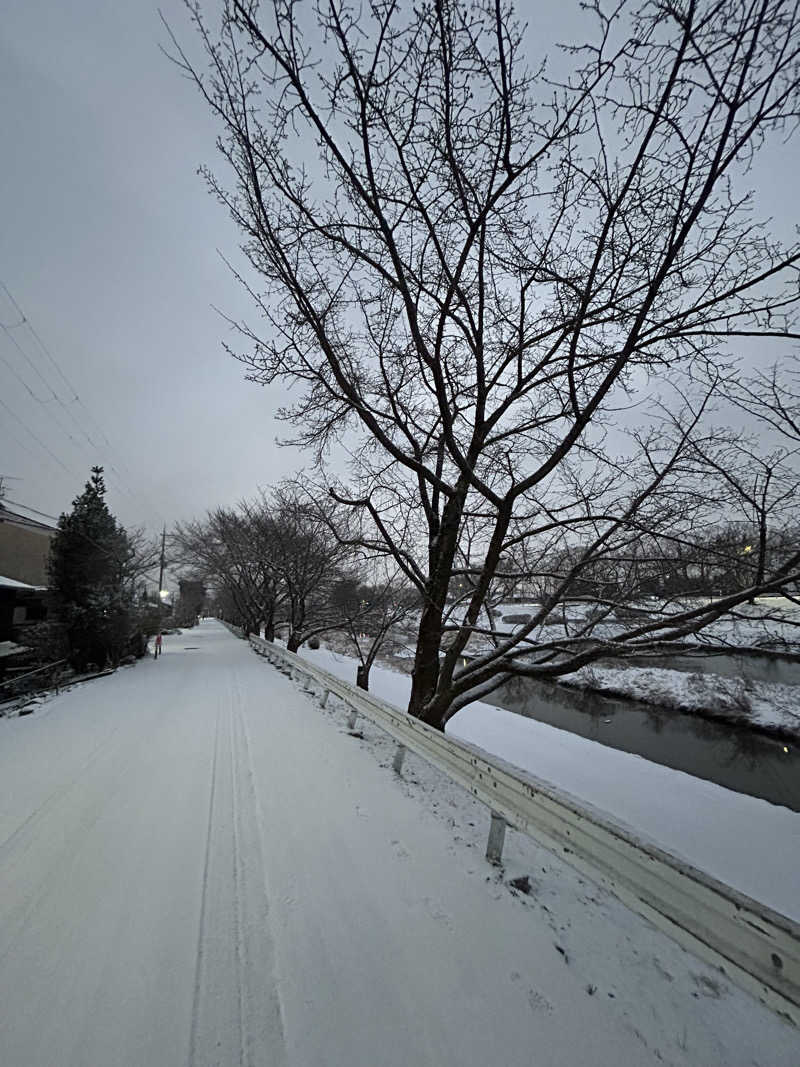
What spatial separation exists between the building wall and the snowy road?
30.3 m

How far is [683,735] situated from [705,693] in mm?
3458

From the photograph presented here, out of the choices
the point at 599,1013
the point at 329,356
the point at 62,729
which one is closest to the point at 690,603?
the point at 599,1013

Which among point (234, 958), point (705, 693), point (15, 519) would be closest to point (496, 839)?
point (234, 958)

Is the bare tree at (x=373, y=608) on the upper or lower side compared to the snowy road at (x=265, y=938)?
upper

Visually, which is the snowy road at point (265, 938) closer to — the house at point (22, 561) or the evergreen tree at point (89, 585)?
the evergreen tree at point (89, 585)

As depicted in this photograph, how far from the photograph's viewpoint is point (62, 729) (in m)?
5.98

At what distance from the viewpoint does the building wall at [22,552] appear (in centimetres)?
2575

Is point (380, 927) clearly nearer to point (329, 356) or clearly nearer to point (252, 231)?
point (329, 356)

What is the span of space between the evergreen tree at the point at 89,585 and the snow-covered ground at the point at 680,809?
11.5m

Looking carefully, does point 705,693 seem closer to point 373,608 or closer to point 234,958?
point 373,608

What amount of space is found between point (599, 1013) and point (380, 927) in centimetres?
106

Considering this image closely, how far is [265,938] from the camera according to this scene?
210cm

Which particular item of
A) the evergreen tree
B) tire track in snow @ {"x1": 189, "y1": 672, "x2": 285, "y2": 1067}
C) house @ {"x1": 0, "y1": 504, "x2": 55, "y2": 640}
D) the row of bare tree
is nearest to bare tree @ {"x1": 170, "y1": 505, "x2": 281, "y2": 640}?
the row of bare tree

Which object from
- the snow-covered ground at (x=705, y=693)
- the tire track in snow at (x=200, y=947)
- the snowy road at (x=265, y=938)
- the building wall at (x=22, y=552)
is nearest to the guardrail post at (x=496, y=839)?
the snowy road at (x=265, y=938)
